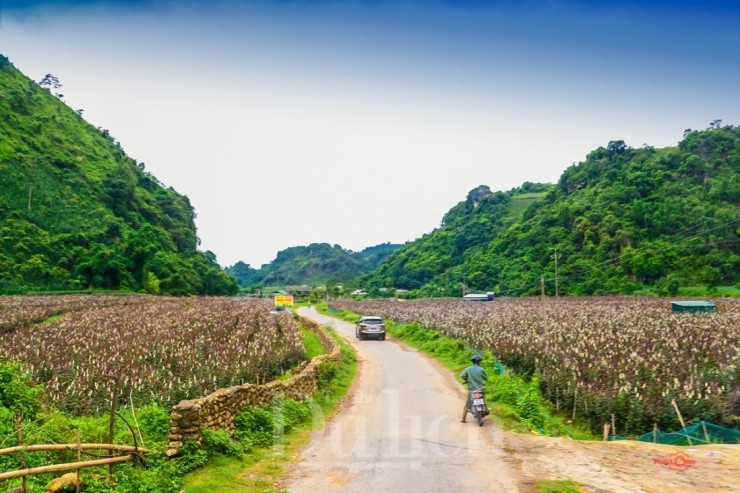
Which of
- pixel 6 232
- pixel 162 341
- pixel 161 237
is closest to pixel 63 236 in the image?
pixel 6 232

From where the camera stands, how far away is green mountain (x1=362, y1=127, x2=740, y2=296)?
218 feet

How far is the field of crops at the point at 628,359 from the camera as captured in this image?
44.9 ft

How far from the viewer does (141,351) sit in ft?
69.9

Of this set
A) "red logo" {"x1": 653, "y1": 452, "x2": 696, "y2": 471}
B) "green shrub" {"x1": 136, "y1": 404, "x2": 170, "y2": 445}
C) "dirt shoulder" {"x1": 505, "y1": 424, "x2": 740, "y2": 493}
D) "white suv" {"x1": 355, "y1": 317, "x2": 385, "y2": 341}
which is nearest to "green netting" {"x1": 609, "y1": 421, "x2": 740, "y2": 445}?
"dirt shoulder" {"x1": 505, "y1": 424, "x2": 740, "y2": 493}

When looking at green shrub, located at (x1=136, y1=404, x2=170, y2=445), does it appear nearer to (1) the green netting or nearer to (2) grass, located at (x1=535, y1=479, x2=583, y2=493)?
(2) grass, located at (x1=535, y1=479, x2=583, y2=493)

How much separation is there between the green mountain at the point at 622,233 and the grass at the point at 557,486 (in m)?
57.0

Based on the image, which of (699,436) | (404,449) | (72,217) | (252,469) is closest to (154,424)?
(252,469)

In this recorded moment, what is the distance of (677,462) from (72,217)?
78.1m

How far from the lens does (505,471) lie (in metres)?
9.26

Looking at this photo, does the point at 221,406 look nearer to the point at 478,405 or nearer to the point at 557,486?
the point at 478,405

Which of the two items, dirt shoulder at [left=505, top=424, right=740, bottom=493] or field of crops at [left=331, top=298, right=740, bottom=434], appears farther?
field of crops at [left=331, top=298, right=740, bottom=434]

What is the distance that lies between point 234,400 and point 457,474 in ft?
16.0

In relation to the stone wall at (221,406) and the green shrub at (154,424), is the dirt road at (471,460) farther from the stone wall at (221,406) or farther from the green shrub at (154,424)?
the green shrub at (154,424)

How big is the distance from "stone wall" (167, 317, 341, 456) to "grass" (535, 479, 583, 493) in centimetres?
574
